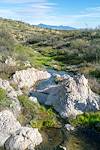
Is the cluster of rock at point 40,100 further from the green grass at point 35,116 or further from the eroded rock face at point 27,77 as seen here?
the green grass at point 35,116

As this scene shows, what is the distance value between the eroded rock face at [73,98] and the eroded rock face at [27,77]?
12.4 ft

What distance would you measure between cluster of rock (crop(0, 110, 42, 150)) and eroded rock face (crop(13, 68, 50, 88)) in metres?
9.15

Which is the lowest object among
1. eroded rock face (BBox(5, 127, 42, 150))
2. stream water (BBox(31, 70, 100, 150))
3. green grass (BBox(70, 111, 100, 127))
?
Result: stream water (BBox(31, 70, 100, 150))

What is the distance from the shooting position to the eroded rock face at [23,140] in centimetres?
2558

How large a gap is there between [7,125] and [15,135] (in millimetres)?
1437

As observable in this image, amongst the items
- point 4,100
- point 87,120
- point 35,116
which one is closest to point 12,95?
point 4,100

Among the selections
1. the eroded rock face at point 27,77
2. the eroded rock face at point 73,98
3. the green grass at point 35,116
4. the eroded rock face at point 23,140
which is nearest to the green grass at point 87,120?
the eroded rock face at point 73,98

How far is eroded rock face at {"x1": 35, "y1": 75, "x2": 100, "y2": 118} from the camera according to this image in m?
32.5

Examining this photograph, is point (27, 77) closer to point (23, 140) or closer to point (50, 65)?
point (23, 140)

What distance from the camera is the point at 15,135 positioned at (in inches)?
1032

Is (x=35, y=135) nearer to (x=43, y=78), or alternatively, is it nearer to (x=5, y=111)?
(x=5, y=111)

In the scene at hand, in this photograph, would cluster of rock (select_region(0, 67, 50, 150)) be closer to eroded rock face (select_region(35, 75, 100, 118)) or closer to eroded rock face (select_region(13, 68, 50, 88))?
eroded rock face (select_region(35, 75, 100, 118))

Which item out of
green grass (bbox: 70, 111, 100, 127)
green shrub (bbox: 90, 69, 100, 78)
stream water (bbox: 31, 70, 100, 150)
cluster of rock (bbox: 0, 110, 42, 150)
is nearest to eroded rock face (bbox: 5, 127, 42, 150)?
cluster of rock (bbox: 0, 110, 42, 150)

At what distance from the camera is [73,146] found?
27.1 meters
